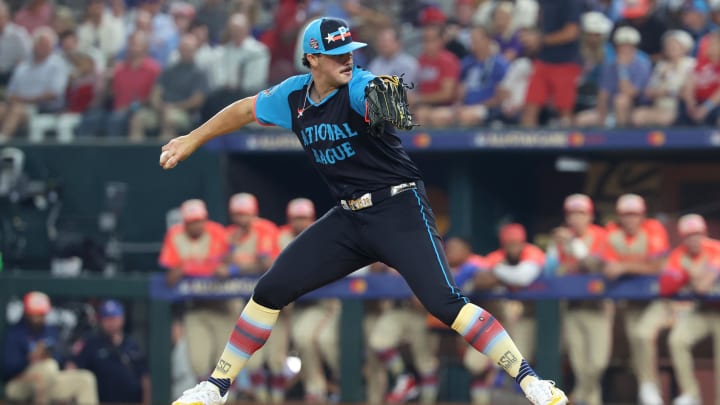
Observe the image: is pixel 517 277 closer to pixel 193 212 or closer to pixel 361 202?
pixel 193 212

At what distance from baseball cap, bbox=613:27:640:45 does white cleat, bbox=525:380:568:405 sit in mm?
5608

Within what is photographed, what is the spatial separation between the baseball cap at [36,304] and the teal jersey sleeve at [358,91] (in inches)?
230

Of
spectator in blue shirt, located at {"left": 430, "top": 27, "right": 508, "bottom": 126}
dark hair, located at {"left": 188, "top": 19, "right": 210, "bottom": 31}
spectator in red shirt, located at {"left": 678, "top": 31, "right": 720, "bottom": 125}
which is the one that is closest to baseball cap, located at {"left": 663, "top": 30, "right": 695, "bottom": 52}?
spectator in red shirt, located at {"left": 678, "top": 31, "right": 720, "bottom": 125}

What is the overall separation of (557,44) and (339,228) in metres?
5.49

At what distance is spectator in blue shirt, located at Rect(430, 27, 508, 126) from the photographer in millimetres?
11664

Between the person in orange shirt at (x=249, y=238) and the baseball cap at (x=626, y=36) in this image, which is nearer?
the person in orange shirt at (x=249, y=238)

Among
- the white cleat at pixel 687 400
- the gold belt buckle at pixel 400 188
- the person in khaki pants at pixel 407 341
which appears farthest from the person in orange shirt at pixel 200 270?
the gold belt buckle at pixel 400 188

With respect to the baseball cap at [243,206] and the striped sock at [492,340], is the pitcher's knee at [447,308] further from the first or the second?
the baseball cap at [243,206]

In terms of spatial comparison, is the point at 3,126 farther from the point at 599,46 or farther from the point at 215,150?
the point at 599,46

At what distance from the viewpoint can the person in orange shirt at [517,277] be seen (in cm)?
991

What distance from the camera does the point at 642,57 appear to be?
11.2 metres

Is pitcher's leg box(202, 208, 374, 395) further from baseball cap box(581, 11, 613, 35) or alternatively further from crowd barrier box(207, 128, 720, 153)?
baseball cap box(581, 11, 613, 35)

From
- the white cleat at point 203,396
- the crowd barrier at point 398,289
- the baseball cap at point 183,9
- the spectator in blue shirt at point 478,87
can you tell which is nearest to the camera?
the white cleat at point 203,396

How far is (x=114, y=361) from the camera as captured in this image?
428 inches
